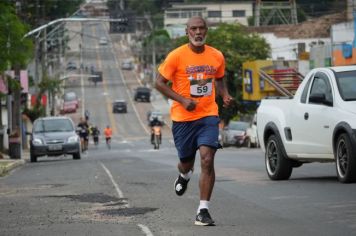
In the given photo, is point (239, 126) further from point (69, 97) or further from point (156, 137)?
point (69, 97)

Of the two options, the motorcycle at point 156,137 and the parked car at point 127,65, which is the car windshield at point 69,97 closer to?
the parked car at point 127,65

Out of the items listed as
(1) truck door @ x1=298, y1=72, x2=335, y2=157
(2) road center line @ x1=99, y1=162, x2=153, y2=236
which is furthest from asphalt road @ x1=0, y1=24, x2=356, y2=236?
(1) truck door @ x1=298, y1=72, x2=335, y2=157

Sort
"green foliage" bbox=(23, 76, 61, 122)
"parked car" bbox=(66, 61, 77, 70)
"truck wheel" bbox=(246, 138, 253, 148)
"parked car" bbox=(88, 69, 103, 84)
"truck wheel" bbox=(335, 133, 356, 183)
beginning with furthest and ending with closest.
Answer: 1. "parked car" bbox=(66, 61, 77, 70)
2. "parked car" bbox=(88, 69, 103, 84)
3. "green foliage" bbox=(23, 76, 61, 122)
4. "truck wheel" bbox=(246, 138, 253, 148)
5. "truck wheel" bbox=(335, 133, 356, 183)

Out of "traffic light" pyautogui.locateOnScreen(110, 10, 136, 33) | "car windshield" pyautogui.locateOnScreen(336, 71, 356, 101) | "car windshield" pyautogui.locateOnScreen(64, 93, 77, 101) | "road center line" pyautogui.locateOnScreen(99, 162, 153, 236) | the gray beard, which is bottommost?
"car windshield" pyautogui.locateOnScreen(64, 93, 77, 101)

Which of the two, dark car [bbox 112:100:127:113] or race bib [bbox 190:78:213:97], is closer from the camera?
race bib [bbox 190:78:213:97]

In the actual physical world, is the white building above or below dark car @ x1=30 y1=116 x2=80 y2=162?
above

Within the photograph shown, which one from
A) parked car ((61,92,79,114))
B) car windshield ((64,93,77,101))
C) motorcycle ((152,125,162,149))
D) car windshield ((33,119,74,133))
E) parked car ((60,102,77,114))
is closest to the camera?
car windshield ((33,119,74,133))

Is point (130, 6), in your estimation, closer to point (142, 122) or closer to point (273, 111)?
point (142, 122)

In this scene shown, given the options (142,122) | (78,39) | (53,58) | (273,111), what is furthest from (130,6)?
(78,39)

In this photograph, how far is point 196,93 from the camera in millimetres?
10352

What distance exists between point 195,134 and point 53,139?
74.9ft

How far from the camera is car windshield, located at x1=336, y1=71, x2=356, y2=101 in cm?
1488

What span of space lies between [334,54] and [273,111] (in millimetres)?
35376

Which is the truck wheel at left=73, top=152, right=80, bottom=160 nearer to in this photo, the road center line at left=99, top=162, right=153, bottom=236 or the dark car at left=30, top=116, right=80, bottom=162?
the dark car at left=30, top=116, right=80, bottom=162
